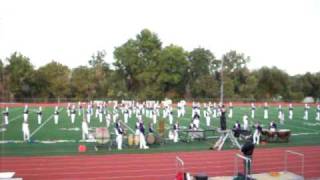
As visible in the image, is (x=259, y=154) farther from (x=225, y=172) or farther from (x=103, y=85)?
(x=103, y=85)

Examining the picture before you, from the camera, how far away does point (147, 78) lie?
225 ft

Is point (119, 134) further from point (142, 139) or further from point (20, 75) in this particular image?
point (20, 75)

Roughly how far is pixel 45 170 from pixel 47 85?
185 ft

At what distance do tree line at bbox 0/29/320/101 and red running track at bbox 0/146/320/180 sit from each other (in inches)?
1974

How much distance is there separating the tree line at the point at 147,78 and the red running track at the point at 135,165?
50138mm

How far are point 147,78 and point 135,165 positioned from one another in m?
53.8

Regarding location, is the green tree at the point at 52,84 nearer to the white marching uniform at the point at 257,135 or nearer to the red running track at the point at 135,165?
the white marching uniform at the point at 257,135

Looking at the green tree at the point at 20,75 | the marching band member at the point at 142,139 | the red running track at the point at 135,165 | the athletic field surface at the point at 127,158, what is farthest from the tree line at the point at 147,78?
the red running track at the point at 135,165

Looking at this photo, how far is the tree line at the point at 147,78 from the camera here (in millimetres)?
67375

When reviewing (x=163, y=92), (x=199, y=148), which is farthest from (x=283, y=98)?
(x=199, y=148)

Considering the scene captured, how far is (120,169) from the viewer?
14.3m

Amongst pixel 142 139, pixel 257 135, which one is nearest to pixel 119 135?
pixel 142 139

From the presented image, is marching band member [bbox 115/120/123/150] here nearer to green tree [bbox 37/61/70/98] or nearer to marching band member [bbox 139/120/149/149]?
marching band member [bbox 139/120/149/149]

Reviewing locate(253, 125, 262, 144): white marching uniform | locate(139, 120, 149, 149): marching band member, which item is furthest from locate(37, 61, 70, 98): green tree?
locate(253, 125, 262, 144): white marching uniform
